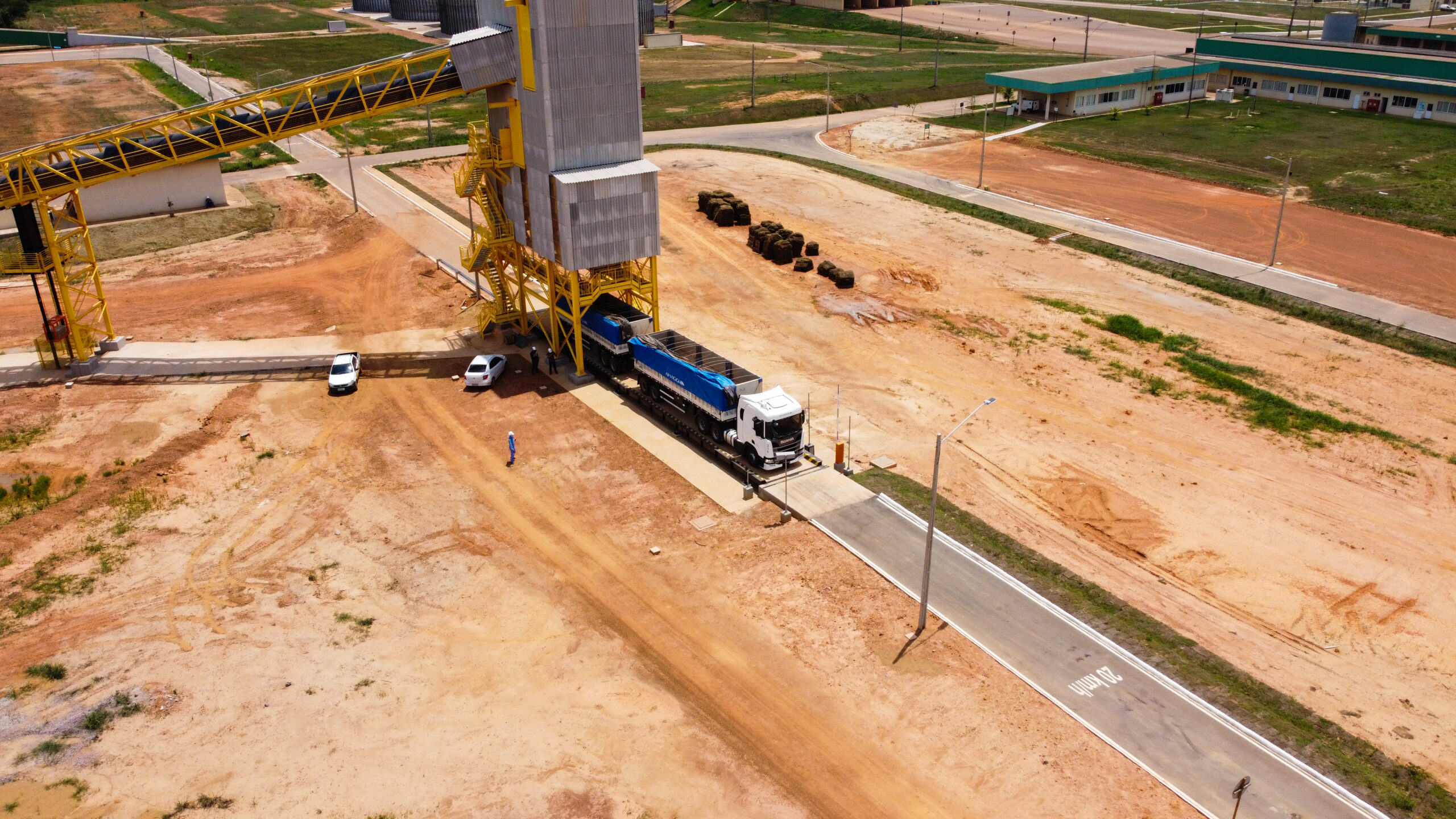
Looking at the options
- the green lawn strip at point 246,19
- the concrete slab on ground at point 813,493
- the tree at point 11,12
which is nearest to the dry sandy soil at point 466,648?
the concrete slab on ground at point 813,493

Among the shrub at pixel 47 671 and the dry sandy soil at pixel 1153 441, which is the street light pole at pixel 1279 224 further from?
the shrub at pixel 47 671

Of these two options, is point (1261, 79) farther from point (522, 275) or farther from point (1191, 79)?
point (522, 275)

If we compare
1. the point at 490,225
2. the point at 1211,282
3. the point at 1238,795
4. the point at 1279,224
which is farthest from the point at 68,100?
the point at 1238,795

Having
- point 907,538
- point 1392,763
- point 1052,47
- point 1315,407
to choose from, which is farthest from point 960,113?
point 1392,763

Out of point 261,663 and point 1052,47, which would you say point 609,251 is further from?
Answer: point 1052,47

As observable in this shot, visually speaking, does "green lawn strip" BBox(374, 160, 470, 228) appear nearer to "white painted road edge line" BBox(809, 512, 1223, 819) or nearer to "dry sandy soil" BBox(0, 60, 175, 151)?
"dry sandy soil" BBox(0, 60, 175, 151)
